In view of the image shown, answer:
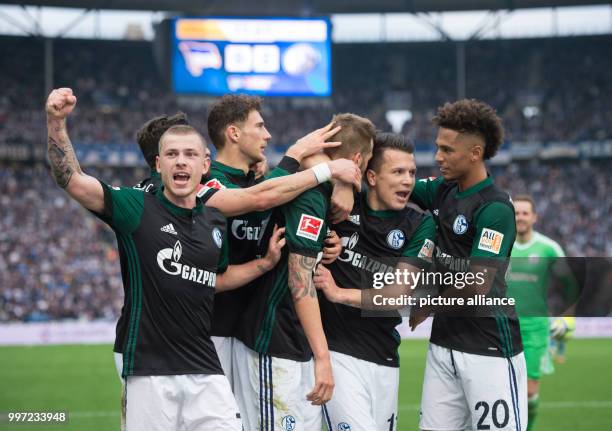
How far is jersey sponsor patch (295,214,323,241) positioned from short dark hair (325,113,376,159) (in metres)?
0.46

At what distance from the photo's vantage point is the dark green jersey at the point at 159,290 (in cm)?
434

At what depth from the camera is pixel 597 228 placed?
34.0 m

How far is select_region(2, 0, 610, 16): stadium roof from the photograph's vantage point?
3275cm

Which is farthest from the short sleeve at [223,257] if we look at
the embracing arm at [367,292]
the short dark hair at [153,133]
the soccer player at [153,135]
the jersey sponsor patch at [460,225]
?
the jersey sponsor patch at [460,225]

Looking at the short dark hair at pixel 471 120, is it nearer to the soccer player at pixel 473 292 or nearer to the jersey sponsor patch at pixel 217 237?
the soccer player at pixel 473 292

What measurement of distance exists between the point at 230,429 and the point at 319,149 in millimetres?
1596

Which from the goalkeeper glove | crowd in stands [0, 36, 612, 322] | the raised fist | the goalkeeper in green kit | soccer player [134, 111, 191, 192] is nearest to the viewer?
the raised fist

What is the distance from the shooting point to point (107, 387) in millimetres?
13719

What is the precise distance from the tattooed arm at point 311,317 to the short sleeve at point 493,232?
106 cm

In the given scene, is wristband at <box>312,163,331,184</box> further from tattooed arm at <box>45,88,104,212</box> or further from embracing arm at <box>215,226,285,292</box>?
tattooed arm at <box>45,88,104,212</box>

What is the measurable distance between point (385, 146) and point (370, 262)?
0.71 m

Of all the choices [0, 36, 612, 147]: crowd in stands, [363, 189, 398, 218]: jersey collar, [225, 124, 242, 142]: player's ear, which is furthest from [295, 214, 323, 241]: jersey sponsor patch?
[0, 36, 612, 147]: crowd in stands

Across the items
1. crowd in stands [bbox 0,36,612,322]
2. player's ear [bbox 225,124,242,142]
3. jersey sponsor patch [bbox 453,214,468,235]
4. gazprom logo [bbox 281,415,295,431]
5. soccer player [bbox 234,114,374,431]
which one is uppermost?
crowd in stands [bbox 0,36,612,322]

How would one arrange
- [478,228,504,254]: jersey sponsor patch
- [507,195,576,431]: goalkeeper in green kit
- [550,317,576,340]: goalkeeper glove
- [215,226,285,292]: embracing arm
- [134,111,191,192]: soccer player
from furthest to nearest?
[550,317,576,340]: goalkeeper glove
[507,195,576,431]: goalkeeper in green kit
[134,111,191,192]: soccer player
[478,228,504,254]: jersey sponsor patch
[215,226,285,292]: embracing arm
